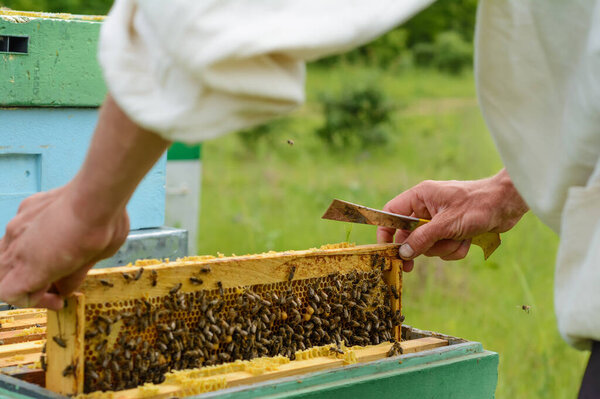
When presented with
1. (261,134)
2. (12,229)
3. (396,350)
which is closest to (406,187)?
(261,134)

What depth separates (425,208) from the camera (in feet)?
8.33

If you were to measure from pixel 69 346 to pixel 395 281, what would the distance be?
3.56ft

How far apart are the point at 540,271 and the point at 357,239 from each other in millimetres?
1663

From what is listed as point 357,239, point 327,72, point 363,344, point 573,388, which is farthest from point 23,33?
point 327,72

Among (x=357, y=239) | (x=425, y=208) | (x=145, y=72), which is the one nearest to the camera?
(x=145, y=72)

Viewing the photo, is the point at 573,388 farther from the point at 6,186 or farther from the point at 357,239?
the point at 6,186

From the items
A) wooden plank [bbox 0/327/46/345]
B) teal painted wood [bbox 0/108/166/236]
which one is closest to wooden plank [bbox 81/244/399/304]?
wooden plank [bbox 0/327/46/345]

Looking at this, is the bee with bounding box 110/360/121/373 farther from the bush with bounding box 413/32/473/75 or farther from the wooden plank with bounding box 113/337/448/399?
the bush with bounding box 413/32/473/75

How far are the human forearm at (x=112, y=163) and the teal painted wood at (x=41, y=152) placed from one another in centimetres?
127

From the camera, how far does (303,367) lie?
193 cm

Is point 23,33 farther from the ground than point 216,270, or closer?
farther from the ground

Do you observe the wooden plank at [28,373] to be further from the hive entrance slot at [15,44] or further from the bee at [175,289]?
the hive entrance slot at [15,44]

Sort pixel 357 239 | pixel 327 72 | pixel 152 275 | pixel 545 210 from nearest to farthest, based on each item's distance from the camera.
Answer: pixel 545 210, pixel 152 275, pixel 357 239, pixel 327 72

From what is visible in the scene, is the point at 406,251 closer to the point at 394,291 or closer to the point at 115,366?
the point at 394,291
